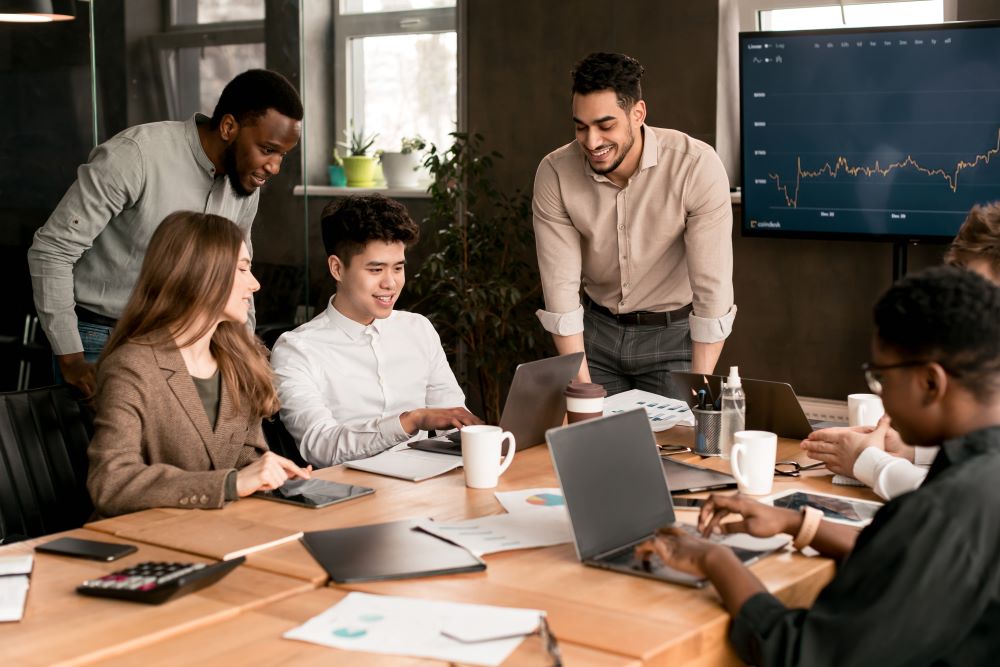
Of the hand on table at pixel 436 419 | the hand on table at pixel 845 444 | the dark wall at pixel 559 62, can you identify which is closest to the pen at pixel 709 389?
the hand on table at pixel 845 444

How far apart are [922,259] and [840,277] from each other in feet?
0.99

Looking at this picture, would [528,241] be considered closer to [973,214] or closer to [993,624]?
[973,214]

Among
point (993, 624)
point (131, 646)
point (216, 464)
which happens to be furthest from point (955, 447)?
point (216, 464)

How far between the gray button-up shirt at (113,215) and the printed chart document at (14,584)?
4.39 ft

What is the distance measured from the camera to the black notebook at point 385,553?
167cm

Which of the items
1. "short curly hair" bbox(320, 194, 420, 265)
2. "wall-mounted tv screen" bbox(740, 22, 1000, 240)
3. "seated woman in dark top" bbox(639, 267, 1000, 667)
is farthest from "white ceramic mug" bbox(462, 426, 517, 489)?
"wall-mounted tv screen" bbox(740, 22, 1000, 240)

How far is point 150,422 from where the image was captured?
2252mm

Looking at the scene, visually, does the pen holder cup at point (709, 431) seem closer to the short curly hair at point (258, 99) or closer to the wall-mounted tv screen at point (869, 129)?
the short curly hair at point (258, 99)

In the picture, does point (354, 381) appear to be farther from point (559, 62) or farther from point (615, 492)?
point (559, 62)

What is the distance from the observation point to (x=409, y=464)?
2371mm

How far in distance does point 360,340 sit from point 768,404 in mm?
1038

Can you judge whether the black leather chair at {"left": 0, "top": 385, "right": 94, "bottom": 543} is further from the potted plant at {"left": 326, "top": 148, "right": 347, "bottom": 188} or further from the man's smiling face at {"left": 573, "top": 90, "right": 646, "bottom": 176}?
the potted plant at {"left": 326, "top": 148, "right": 347, "bottom": 188}

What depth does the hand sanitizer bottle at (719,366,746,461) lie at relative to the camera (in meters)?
2.48

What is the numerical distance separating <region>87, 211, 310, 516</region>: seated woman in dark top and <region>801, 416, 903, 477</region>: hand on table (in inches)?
39.7
